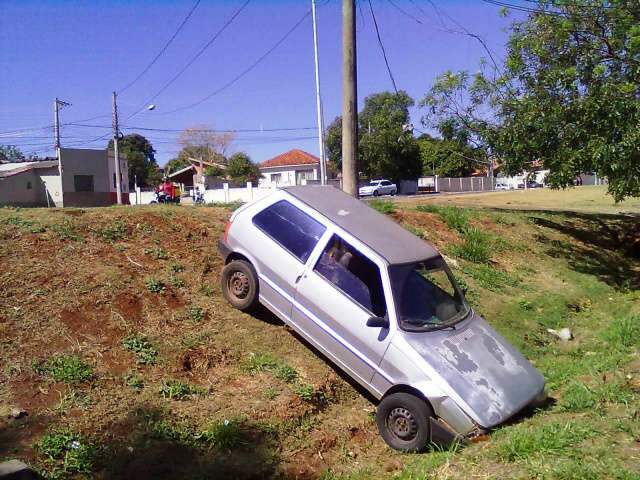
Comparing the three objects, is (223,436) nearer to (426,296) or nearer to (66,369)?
(66,369)

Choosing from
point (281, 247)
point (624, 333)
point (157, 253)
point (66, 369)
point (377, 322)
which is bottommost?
point (624, 333)

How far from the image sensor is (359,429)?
5758 millimetres

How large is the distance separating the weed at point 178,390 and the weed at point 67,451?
0.95 m

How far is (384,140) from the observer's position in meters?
57.2

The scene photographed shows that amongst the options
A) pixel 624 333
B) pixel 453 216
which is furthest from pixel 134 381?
pixel 453 216

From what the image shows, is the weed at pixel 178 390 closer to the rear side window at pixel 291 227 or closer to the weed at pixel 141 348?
the weed at pixel 141 348

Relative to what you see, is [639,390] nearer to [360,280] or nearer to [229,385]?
[360,280]

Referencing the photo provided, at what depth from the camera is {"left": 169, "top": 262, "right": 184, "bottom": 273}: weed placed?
7.54 meters

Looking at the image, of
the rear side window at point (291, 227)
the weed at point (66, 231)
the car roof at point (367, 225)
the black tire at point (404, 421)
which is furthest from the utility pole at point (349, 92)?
the black tire at point (404, 421)

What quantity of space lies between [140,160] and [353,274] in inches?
3056

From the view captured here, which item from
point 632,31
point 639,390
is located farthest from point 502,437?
point 632,31

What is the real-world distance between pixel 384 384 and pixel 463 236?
25.2 ft

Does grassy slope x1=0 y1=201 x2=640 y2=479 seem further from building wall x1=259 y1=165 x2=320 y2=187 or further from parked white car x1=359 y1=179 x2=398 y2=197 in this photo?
building wall x1=259 y1=165 x2=320 y2=187

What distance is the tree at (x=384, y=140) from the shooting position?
56.8 metres
